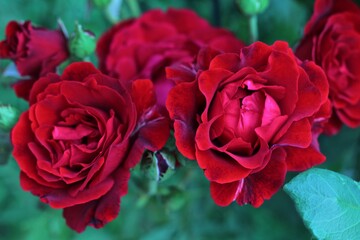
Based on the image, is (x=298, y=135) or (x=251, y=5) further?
(x=251, y=5)

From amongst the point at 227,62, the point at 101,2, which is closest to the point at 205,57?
the point at 227,62

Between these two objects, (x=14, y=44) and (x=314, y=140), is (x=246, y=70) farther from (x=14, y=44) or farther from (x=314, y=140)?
(x=14, y=44)

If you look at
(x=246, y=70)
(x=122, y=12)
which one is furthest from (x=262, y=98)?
(x=122, y=12)

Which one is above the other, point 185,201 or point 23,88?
point 23,88

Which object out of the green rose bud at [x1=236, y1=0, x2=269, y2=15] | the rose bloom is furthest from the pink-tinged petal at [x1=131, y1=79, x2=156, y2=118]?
the green rose bud at [x1=236, y1=0, x2=269, y2=15]

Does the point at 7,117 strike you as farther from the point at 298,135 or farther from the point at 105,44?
the point at 298,135

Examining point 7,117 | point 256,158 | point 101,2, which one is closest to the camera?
point 256,158

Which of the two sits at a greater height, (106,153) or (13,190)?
(106,153)
